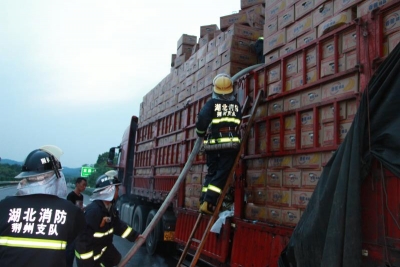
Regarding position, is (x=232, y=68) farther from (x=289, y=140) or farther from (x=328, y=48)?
(x=328, y=48)

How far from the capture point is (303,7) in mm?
3945

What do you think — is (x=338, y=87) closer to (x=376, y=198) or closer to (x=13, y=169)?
(x=376, y=198)

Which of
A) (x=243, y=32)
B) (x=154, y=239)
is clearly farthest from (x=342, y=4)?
(x=154, y=239)

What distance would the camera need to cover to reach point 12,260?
2287 mm

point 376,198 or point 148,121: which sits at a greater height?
point 148,121

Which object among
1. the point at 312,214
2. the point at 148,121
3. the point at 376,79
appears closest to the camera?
the point at 376,79

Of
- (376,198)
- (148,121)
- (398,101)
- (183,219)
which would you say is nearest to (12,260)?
(376,198)

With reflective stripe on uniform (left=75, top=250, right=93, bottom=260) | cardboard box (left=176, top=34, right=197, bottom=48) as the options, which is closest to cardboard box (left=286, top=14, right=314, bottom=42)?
reflective stripe on uniform (left=75, top=250, right=93, bottom=260)

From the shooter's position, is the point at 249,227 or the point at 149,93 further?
the point at 149,93

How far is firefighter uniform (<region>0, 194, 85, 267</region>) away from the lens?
7.57 ft

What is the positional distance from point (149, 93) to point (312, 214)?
6928 mm

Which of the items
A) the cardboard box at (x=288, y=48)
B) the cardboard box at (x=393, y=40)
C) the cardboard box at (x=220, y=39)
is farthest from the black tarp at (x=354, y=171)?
the cardboard box at (x=220, y=39)

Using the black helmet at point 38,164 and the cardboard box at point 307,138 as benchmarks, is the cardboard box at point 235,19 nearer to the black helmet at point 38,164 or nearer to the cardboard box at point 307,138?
the cardboard box at point 307,138

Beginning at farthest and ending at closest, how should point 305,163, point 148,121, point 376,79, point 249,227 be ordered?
1. point 148,121
2. point 249,227
3. point 305,163
4. point 376,79
